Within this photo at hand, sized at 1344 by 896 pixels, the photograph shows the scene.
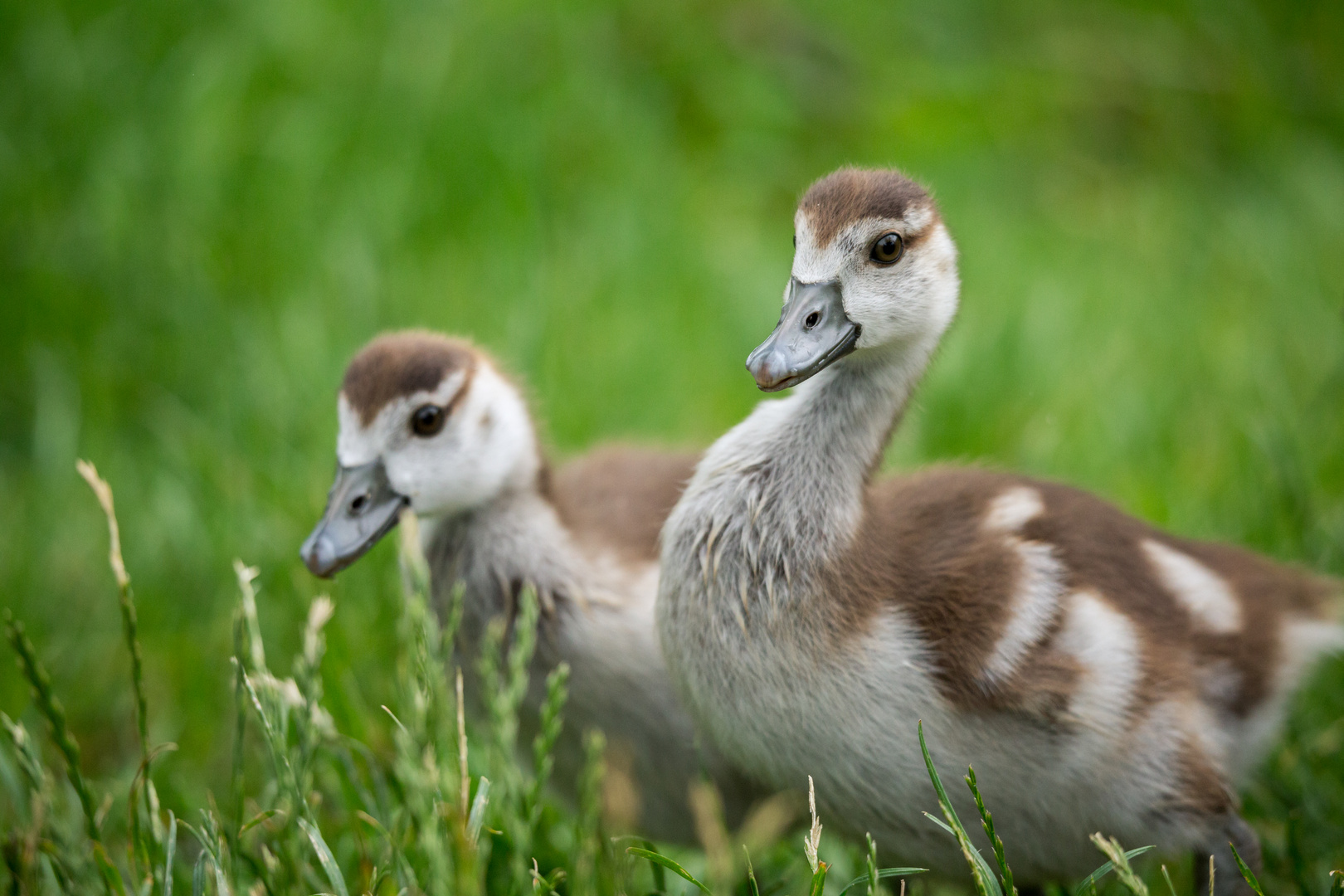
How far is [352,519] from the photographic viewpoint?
2857 mm

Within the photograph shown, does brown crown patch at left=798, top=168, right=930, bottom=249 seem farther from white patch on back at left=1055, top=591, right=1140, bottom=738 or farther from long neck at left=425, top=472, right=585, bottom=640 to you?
long neck at left=425, top=472, right=585, bottom=640

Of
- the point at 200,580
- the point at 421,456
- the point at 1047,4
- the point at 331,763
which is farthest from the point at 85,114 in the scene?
the point at 1047,4

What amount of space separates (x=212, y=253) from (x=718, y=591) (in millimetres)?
3767

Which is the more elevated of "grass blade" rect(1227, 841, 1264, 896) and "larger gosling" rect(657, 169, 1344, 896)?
"larger gosling" rect(657, 169, 1344, 896)

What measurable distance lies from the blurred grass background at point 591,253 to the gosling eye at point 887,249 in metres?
1.39

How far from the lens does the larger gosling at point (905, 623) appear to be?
2.29 meters

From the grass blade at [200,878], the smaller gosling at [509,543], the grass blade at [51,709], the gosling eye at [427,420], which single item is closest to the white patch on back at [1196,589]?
the smaller gosling at [509,543]

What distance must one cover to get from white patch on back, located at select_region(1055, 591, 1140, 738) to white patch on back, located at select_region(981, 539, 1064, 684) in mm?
41

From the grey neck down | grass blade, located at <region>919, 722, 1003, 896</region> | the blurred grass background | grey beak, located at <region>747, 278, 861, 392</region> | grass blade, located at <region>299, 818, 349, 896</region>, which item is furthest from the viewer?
the blurred grass background

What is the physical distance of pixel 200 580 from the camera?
4.00m

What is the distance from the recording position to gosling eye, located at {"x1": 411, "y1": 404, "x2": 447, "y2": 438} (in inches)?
116

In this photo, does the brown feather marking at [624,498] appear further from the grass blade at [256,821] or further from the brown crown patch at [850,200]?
the grass blade at [256,821]

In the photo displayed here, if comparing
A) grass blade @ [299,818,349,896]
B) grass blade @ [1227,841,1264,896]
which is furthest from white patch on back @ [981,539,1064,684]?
grass blade @ [299,818,349,896]

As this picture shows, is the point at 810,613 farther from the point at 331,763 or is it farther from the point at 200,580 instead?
the point at 200,580
